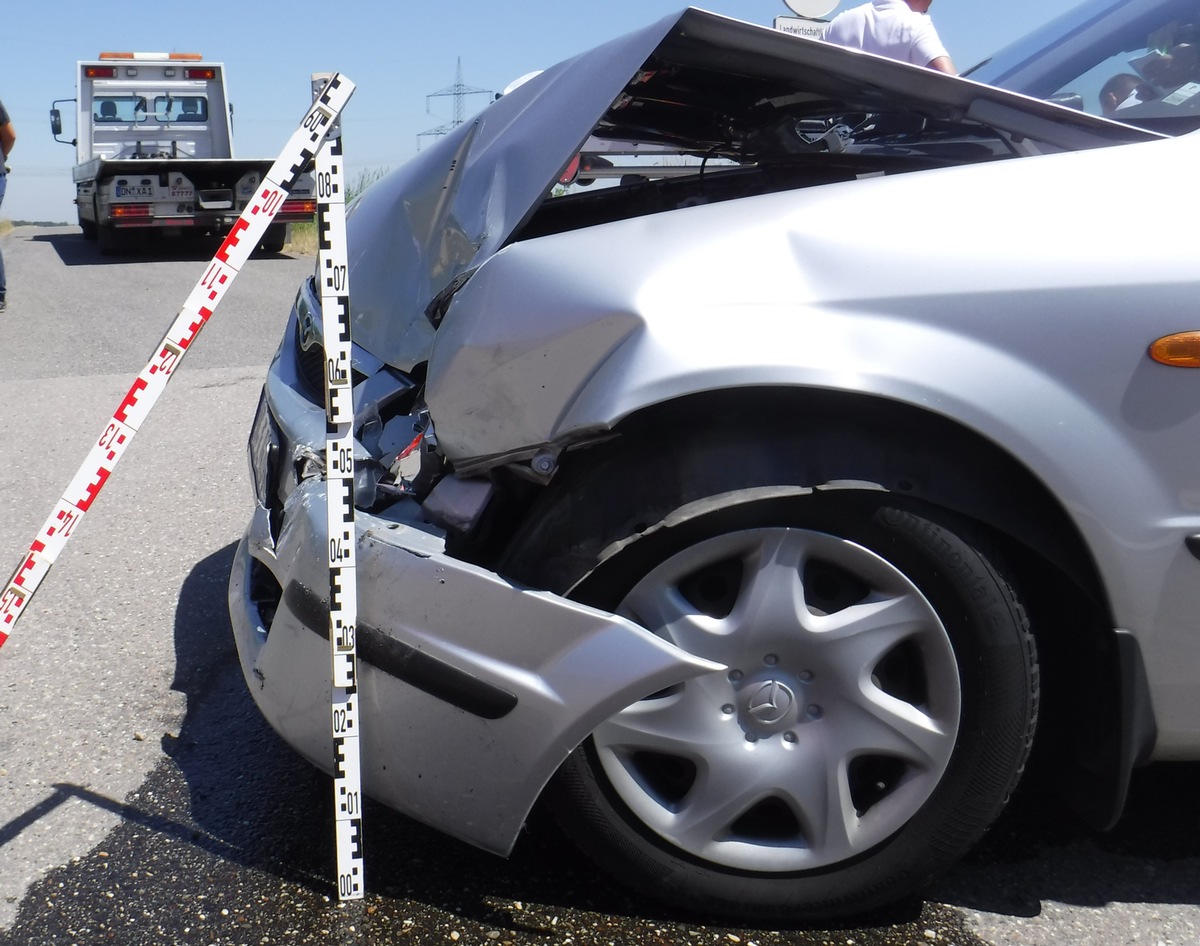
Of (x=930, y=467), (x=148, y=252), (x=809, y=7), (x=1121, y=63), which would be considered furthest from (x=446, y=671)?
(x=148, y=252)

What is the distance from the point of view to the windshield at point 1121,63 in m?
2.35

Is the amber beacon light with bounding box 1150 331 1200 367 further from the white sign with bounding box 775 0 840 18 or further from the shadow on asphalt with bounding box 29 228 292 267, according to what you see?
the shadow on asphalt with bounding box 29 228 292 267

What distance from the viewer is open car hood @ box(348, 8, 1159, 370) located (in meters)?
2.10

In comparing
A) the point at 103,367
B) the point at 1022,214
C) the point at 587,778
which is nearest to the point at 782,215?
the point at 1022,214

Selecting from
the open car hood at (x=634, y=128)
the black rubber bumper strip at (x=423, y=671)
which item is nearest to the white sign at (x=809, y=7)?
the open car hood at (x=634, y=128)

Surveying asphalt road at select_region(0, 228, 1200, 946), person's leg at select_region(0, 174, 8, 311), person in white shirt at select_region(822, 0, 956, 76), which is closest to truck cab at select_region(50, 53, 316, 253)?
person's leg at select_region(0, 174, 8, 311)

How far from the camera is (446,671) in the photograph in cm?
192

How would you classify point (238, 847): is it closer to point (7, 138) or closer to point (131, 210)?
point (7, 138)

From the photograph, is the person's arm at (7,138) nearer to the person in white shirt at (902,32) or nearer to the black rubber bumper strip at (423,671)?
the person in white shirt at (902,32)

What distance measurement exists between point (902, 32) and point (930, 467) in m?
3.23

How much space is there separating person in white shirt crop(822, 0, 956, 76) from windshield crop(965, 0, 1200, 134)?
4.54ft

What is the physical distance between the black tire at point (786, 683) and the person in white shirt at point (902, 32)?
3.16 meters

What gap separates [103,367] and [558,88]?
5.95 m

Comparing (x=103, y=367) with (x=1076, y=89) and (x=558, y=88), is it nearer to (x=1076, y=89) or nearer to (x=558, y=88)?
(x=558, y=88)
